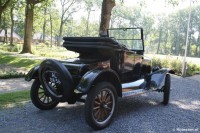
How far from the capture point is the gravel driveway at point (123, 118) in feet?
16.8

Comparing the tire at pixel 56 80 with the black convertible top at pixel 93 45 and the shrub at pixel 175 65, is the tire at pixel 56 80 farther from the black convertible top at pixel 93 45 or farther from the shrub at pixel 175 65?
the shrub at pixel 175 65

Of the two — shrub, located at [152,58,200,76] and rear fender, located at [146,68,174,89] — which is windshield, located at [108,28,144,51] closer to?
rear fender, located at [146,68,174,89]

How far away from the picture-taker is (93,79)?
4.91 metres

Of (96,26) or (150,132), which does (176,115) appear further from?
(96,26)

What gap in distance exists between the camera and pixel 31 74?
5.96m

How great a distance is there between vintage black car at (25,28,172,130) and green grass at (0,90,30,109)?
82cm

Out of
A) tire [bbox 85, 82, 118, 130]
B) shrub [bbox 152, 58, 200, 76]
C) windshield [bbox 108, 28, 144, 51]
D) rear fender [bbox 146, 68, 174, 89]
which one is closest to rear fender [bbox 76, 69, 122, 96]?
tire [bbox 85, 82, 118, 130]

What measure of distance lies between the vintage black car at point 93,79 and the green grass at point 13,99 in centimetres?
82

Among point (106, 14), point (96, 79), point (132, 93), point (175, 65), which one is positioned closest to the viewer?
point (96, 79)

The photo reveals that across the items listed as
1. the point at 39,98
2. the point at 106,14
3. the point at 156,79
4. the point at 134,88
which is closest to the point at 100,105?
the point at 134,88

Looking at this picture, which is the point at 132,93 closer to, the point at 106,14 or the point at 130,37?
the point at 130,37

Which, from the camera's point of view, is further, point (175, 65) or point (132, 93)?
point (175, 65)

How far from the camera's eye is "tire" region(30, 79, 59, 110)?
608 centimetres

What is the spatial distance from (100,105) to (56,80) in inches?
39.6
